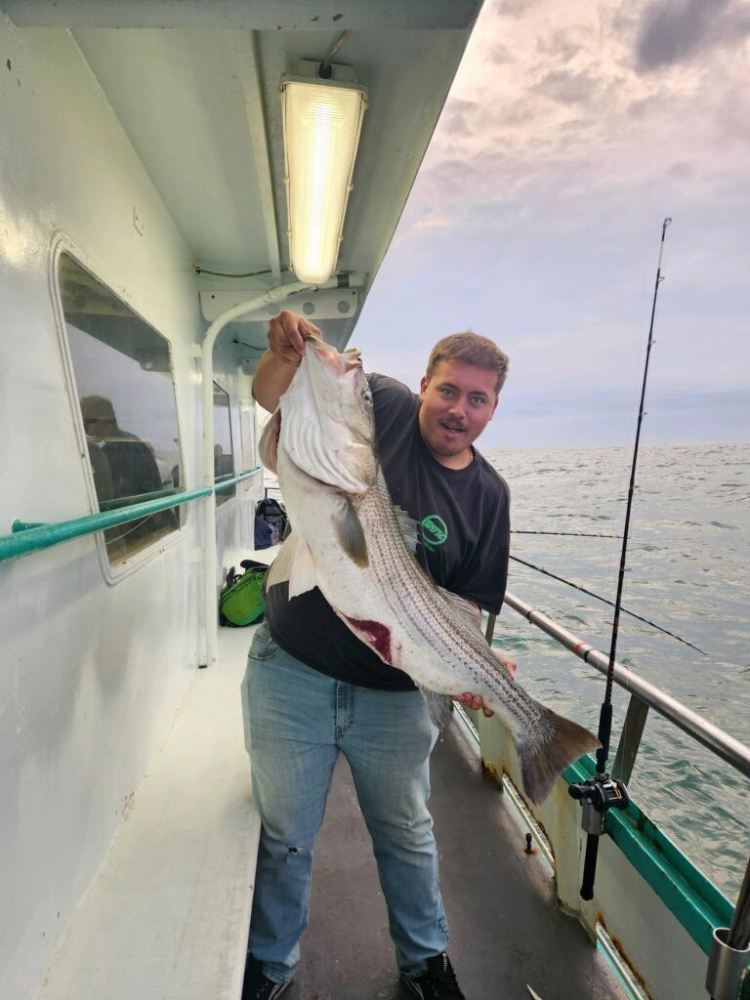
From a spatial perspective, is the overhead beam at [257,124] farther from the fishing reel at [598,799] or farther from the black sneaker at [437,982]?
the black sneaker at [437,982]

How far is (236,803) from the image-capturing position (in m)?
2.62

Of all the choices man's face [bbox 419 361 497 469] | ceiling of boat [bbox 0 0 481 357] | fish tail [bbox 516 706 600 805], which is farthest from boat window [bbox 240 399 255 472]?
fish tail [bbox 516 706 600 805]

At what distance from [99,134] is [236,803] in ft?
9.83

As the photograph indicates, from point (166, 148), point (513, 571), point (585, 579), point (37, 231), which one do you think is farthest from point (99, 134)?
point (513, 571)

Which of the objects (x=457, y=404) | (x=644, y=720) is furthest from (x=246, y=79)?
(x=644, y=720)

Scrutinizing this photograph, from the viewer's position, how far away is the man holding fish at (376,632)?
6.68ft

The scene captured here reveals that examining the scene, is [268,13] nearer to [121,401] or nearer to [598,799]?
[121,401]

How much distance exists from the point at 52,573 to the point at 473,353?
5.59ft

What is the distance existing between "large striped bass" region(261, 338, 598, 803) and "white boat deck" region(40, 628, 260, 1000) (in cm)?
105

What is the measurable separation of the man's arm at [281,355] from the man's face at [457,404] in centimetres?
52

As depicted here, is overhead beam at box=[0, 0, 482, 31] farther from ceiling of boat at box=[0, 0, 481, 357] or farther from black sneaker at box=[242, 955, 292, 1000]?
black sneaker at box=[242, 955, 292, 1000]

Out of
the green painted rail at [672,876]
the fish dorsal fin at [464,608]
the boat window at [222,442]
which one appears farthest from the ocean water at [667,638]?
the boat window at [222,442]

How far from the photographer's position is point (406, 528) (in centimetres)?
216

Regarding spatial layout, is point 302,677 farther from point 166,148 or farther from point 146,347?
point 166,148
